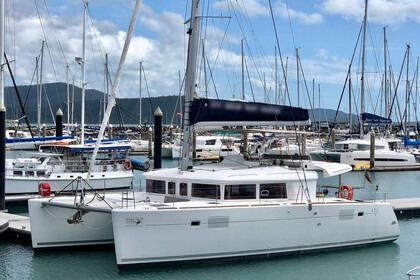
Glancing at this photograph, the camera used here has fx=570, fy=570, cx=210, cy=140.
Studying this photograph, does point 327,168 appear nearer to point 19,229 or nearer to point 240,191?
point 240,191

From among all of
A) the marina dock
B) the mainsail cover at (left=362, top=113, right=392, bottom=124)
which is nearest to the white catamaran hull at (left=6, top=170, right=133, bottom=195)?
the marina dock

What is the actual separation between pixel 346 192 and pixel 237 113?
15.0ft

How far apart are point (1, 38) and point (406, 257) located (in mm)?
15135

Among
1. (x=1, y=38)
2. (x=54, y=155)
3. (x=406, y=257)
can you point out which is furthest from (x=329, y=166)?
(x=54, y=155)

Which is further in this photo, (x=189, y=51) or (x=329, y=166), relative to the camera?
(x=329, y=166)

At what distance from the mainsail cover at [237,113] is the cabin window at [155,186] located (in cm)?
204

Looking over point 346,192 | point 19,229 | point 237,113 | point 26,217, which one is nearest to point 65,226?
point 19,229

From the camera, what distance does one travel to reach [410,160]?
46156 millimetres

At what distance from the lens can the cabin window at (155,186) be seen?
1666cm

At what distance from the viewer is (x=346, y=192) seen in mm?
18297

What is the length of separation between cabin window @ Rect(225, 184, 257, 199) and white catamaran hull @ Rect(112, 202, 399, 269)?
742 mm

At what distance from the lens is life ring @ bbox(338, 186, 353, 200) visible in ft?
59.5

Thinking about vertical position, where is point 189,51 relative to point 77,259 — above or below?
above

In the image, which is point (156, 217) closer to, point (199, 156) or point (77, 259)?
point (77, 259)
